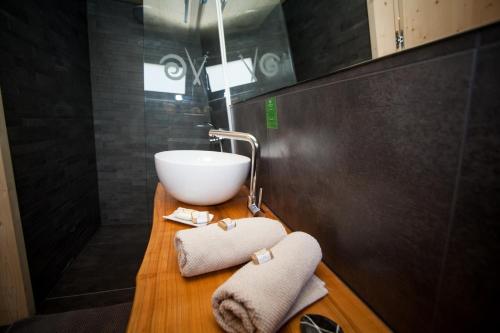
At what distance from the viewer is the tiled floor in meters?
1.53

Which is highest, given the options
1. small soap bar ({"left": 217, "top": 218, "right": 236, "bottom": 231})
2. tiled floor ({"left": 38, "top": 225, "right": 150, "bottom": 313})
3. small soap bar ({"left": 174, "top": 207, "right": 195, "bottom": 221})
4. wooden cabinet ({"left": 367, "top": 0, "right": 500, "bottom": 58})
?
wooden cabinet ({"left": 367, "top": 0, "right": 500, "bottom": 58})

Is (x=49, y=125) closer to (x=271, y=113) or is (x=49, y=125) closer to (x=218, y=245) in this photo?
(x=271, y=113)

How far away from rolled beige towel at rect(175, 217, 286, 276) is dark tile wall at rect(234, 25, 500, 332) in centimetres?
17

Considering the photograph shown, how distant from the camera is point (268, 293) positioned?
15.2 inches

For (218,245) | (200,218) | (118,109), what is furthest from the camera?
(118,109)

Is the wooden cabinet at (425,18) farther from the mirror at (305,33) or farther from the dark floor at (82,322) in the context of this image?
the dark floor at (82,322)

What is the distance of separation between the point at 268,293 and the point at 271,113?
62 centimetres

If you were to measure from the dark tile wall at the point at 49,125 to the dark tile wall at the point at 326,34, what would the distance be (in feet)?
6.07

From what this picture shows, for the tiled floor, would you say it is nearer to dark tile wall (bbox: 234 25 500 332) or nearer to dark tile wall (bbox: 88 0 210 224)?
dark tile wall (bbox: 88 0 210 224)

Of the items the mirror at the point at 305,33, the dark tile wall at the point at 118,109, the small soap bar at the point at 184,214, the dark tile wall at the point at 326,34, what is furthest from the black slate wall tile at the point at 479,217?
the dark tile wall at the point at 118,109

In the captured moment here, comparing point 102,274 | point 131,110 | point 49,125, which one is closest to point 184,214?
point 102,274

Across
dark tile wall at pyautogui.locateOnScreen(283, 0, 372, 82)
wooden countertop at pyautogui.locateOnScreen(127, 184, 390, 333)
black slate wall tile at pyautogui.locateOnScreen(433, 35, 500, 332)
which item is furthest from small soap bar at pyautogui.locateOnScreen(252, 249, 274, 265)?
dark tile wall at pyautogui.locateOnScreen(283, 0, 372, 82)

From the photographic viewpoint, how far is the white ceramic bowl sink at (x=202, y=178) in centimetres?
81

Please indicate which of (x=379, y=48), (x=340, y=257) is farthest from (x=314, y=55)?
(x=340, y=257)
